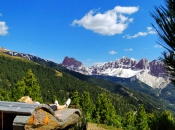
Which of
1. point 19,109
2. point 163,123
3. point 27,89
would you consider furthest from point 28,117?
point 27,89

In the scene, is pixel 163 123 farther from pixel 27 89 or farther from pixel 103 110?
pixel 103 110

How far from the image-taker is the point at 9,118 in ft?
21.0

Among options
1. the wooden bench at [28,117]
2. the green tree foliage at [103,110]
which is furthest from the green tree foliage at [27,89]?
the wooden bench at [28,117]

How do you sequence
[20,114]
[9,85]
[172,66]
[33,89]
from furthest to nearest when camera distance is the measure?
[9,85] < [33,89] < [172,66] < [20,114]

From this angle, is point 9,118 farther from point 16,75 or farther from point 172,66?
point 16,75

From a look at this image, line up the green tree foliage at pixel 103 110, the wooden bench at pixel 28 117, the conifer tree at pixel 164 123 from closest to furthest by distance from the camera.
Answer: the wooden bench at pixel 28 117, the conifer tree at pixel 164 123, the green tree foliage at pixel 103 110

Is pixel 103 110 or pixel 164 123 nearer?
pixel 164 123

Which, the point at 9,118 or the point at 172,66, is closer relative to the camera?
the point at 9,118

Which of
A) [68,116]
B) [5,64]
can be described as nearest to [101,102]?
[68,116]

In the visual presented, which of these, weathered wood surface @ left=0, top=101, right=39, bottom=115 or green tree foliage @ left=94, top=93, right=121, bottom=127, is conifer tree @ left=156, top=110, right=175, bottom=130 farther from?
green tree foliage @ left=94, top=93, right=121, bottom=127

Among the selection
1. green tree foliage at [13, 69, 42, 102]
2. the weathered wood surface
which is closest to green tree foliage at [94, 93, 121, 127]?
green tree foliage at [13, 69, 42, 102]

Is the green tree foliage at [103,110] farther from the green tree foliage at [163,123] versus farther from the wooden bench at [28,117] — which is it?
the wooden bench at [28,117]

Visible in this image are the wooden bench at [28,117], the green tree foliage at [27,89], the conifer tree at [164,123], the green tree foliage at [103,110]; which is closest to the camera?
the wooden bench at [28,117]

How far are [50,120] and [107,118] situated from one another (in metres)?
56.3
